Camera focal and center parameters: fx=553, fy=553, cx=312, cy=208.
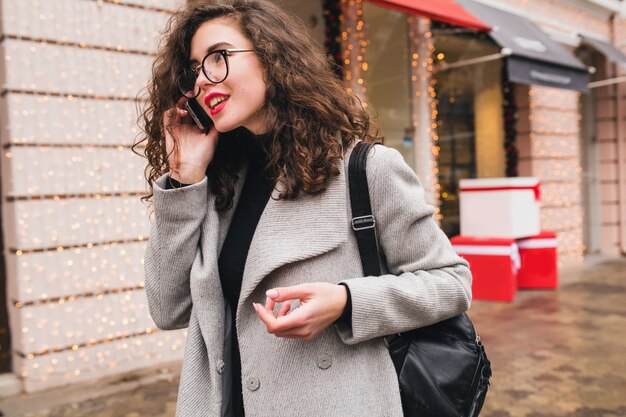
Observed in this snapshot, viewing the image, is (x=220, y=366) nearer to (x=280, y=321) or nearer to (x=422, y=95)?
(x=280, y=321)

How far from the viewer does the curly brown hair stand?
1377 mm

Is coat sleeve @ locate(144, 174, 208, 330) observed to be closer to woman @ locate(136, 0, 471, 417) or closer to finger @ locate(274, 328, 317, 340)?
woman @ locate(136, 0, 471, 417)

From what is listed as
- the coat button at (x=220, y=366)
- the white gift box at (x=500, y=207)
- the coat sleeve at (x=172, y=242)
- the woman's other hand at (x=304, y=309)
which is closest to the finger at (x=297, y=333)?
the woman's other hand at (x=304, y=309)

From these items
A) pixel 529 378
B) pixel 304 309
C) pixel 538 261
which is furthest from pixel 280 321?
pixel 538 261

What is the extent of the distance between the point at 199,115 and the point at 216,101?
0.15 metres

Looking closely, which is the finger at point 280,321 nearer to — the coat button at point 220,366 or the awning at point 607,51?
the coat button at point 220,366

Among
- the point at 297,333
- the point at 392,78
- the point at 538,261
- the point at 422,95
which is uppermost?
the point at 392,78

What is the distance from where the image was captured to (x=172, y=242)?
1472mm

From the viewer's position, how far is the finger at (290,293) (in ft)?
3.63

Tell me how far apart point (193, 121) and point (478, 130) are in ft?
23.0

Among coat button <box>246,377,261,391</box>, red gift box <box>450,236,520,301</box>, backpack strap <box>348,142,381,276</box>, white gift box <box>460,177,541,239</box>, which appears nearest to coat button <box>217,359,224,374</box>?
coat button <box>246,377,261,391</box>

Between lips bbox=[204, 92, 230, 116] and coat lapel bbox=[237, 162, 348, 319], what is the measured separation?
27cm

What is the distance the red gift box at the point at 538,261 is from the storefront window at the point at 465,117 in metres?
0.90

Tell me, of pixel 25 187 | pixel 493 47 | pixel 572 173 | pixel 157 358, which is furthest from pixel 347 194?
pixel 572 173
